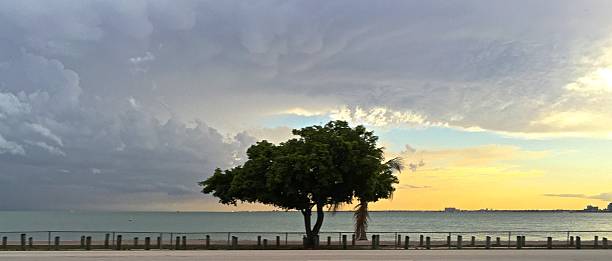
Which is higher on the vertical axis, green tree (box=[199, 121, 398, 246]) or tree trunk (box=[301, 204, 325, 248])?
green tree (box=[199, 121, 398, 246])

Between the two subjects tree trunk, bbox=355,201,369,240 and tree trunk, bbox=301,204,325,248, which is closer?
tree trunk, bbox=301,204,325,248

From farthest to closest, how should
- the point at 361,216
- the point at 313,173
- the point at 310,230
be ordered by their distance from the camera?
the point at 361,216 → the point at 310,230 → the point at 313,173

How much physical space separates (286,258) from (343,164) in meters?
13.2

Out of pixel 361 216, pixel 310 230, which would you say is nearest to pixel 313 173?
pixel 310 230

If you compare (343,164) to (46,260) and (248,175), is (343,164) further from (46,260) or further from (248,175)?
(46,260)

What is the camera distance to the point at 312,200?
3938 cm

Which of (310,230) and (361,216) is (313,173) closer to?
(310,230)

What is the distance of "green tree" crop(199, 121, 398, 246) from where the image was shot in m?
36.6

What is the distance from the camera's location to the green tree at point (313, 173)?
3656cm

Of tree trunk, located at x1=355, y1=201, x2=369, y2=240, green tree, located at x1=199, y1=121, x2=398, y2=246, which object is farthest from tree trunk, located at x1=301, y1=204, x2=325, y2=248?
tree trunk, located at x1=355, y1=201, x2=369, y2=240

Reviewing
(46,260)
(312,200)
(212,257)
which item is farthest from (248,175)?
(46,260)

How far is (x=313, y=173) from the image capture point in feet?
121

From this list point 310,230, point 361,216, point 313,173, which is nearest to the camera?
point 313,173

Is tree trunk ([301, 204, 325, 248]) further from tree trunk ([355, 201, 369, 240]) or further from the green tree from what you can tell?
tree trunk ([355, 201, 369, 240])
